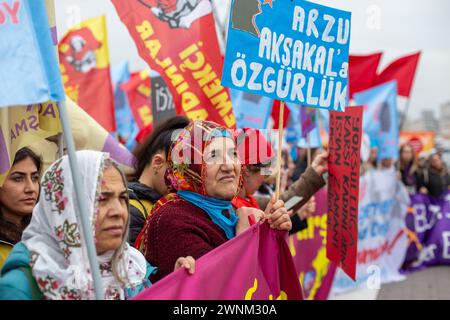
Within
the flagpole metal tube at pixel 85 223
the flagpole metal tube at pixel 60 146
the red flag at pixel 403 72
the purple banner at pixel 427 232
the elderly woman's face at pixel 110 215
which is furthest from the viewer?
the purple banner at pixel 427 232

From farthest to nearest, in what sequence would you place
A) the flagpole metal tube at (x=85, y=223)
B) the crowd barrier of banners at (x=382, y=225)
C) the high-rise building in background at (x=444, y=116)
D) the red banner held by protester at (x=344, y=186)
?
the high-rise building in background at (x=444, y=116) → the crowd barrier of banners at (x=382, y=225) → the red banner held by protester at (x=344, y=186) → the flagpole metal tube at (x=85, y=223)

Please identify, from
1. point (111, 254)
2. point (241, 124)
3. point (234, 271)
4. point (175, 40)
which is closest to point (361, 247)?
point (241, 124)

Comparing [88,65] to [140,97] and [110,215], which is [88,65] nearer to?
[140,97]

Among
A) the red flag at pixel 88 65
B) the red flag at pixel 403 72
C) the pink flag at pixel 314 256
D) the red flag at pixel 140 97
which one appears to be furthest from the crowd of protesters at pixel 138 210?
the red flag at pixel 403 72

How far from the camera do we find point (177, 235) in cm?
294

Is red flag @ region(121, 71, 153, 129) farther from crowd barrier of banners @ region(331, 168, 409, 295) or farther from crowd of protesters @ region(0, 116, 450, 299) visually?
crowd of protesters @ region(0, 116, 450, 299)

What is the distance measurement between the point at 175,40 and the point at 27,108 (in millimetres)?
1944

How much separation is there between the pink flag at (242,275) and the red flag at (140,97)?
21.5ft

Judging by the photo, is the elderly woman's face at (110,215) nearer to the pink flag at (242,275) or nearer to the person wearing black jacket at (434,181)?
the pink flag at (242,275)

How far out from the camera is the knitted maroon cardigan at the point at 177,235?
2904 millimetres

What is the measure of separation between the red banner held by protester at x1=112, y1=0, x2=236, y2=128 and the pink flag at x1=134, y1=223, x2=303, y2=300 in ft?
5.80

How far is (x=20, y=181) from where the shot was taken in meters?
3.26

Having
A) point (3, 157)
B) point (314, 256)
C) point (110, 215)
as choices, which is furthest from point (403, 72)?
point (110, 215)
